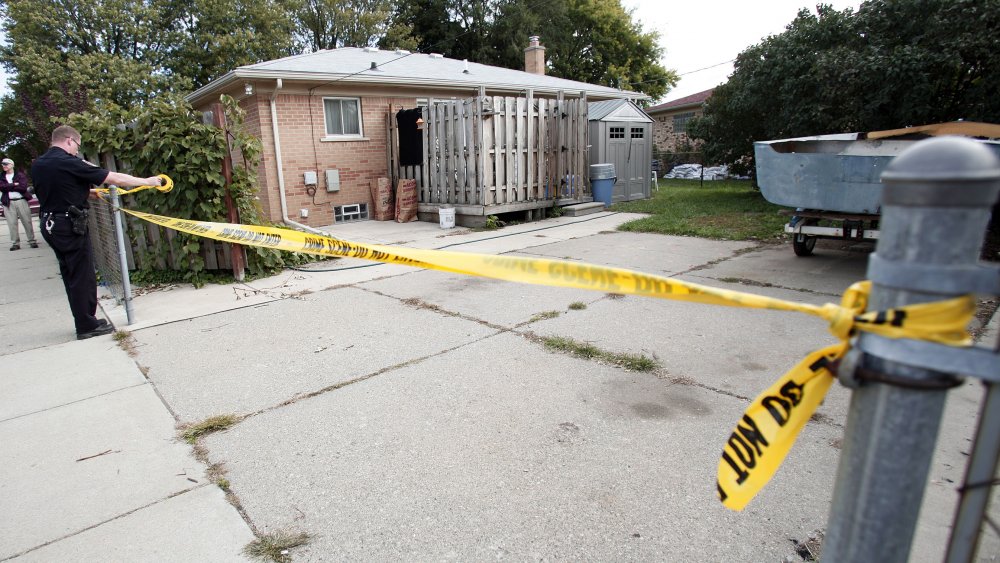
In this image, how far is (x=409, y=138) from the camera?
1351 centimetres

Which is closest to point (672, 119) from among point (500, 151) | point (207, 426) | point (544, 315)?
point (500, 151)

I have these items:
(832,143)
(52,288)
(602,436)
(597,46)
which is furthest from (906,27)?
(597,46)

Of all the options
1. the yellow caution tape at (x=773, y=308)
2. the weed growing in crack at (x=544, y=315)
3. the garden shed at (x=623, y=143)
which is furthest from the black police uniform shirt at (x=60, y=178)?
the garden shed at (x=623, y=143)

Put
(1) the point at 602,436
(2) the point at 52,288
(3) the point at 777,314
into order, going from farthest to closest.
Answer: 1. (2) the point at 52,288
2. (3) the point at 777,314
3. (1) the point at 602,436

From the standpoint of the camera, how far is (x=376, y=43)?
1367 inches

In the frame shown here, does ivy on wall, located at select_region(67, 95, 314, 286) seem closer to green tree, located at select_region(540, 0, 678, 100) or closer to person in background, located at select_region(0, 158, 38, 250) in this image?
person in background, located at select_region(0, 158, 38, 250)

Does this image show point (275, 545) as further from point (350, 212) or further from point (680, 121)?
point (680, 121)

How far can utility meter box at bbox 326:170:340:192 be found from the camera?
1336 cm

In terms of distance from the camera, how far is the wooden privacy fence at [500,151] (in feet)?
38.6

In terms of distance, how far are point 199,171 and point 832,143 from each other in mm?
7867

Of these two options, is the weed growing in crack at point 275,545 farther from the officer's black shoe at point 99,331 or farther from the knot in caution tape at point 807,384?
the officer's black shoe at point 99,331

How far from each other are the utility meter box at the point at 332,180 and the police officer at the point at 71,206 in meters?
8.08

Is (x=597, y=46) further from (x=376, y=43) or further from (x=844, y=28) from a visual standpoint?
(x=844, y=28)

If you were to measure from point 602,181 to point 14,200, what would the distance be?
515 inches
